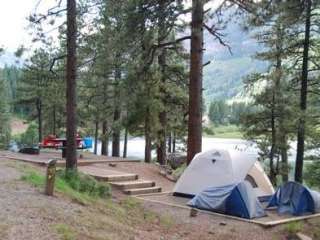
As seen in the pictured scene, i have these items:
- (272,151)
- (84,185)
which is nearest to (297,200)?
(84,185)

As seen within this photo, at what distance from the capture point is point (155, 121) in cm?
2267

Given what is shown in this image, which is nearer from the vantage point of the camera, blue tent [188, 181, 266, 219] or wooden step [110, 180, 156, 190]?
blue tent [188, 181, 266, 219]

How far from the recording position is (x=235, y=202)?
11.3m

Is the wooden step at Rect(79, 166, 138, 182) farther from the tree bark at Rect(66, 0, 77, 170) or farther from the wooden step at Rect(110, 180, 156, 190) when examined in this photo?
the tree bark at Rect(66, 0, 77, 170)

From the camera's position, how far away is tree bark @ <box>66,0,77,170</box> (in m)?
11.4

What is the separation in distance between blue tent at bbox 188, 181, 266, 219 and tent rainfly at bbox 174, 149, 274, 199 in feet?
4.46

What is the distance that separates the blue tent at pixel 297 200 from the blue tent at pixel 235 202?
1.01 meters

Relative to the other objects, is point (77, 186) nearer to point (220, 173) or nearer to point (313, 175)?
point (220, 173)

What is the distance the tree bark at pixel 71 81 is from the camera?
11.4 m

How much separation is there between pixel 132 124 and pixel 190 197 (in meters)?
9.70

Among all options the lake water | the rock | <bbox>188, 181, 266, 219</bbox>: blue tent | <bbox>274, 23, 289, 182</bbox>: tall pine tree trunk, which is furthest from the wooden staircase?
<bbox>274, 23, 289, 182</bbox>: tall pine tree trunk

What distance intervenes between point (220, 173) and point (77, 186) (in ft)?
14.3

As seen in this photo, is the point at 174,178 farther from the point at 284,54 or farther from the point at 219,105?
the point at 219,105

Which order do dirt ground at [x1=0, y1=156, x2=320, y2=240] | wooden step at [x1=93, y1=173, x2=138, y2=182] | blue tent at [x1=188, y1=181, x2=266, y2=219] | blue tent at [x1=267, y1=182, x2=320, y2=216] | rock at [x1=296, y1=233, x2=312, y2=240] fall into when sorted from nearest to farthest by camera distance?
dirt ground at [x1=0, y1=156, x2=320, y2=240] < rock at [x1=296, y1=233, x2=312, y2=240] < blue tent at [x1=188, y1=181, x2=266, y2=219] < blue tent at [x1=267, y1=182, x2=320, y2=216] < wooden step at [x1=93, y1=173, x2=138, y2=182]
